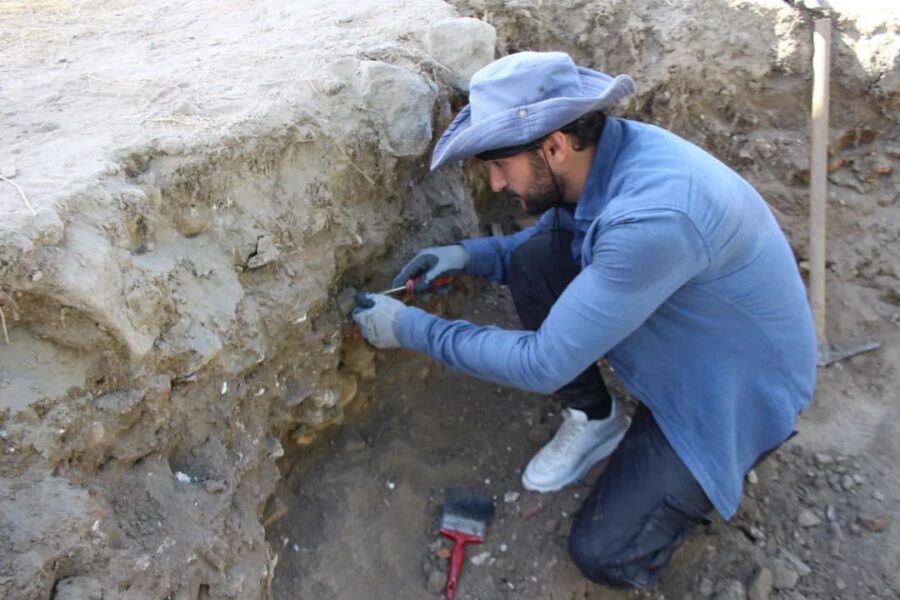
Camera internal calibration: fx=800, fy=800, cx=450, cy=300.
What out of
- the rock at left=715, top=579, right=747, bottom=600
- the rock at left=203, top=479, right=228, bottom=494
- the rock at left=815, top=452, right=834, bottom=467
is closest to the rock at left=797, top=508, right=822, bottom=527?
the rock at left=815, top=452, right=834, bottom=467

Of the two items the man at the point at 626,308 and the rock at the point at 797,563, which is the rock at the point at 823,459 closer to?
the rock at the point at 797,563

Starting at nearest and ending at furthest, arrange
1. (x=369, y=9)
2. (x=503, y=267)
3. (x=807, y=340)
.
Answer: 1. (x=807, y=340)
2. (x=503, y=267)
3. (x=369, y=9)

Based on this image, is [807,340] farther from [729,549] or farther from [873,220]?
[873,220]

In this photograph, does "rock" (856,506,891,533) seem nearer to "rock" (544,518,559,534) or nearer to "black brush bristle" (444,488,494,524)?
"rock" (544,518,559,534)

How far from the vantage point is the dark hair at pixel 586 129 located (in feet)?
7.03

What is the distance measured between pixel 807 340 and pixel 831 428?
0.97m

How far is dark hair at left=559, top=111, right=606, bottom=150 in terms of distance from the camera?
2.14 metres

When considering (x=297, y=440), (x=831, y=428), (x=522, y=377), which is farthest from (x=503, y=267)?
(x=831, y=428)

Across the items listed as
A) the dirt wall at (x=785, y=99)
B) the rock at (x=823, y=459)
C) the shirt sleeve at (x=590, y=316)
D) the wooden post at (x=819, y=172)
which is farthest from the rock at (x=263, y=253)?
the wooden post at (x=819, y=172)

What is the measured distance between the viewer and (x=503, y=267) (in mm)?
2863

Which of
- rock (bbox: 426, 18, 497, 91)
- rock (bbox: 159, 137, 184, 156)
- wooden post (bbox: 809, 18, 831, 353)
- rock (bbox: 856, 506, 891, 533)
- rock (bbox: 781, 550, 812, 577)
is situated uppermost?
rock (bbox: 159, 137, 184, 156)

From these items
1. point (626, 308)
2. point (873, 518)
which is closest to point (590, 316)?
Answer: point (626, 308)

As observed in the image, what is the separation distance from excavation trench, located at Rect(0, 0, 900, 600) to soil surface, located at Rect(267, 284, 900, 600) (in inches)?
0.4

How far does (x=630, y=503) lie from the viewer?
255 centimetres
